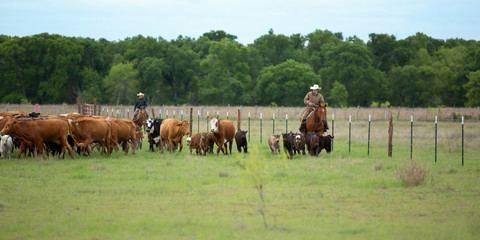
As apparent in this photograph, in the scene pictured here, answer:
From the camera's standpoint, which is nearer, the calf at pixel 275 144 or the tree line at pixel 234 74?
Result: the calf at pixel 275 144

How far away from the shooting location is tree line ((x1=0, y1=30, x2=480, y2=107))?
70.8 m

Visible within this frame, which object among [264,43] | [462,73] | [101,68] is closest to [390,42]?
[462,73]

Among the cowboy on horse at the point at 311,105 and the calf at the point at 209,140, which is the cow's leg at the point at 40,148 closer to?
the calf at the point at 209,140

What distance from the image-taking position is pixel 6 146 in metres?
18.6

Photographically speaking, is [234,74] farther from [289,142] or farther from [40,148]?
[40,148]

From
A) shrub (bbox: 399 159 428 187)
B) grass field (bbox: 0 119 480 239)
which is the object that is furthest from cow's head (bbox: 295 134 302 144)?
shrub (bbox: 399 159 428 187)

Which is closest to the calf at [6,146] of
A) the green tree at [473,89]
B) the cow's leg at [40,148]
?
the cow's leg at [40,148]

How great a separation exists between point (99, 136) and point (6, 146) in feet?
10.2

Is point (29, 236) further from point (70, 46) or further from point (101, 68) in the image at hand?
point (101, 68)

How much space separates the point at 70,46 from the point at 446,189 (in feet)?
216

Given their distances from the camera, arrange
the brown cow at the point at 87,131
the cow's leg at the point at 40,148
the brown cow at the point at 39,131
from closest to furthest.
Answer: the brown cow at the point at 39,131
the cow's leg at the point at 40,148
the brown cow at the point at 87,131

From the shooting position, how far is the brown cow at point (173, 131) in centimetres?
2117

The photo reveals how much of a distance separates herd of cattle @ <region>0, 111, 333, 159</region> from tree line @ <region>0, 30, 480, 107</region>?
4662 cm

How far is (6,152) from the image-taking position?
18.8m
